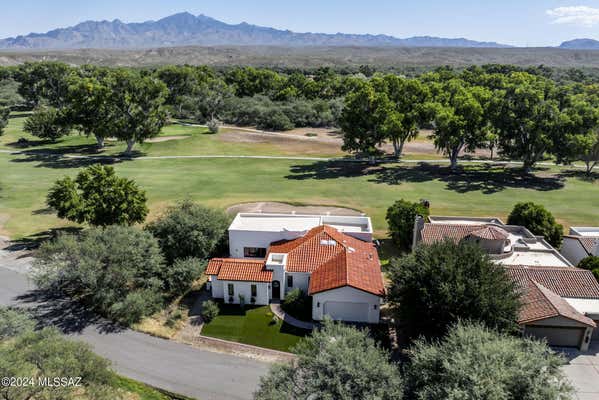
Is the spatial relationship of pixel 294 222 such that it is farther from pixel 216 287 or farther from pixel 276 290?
pixel 216 287

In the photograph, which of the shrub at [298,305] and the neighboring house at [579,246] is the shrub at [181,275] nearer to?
the shrub at [298,305]

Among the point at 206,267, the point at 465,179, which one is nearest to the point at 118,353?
the point at 206,267

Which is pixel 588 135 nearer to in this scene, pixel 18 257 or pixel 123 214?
pixel 123 214

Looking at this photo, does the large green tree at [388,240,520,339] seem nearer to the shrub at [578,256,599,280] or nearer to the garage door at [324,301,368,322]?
the garage door at [324,301,368,322]

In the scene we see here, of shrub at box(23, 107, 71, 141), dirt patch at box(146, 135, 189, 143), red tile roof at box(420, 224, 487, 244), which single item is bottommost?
red tile roof at box(420, 224, 487, 244)

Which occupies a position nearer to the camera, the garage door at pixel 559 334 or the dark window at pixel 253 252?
the garage door at pixel 559 334

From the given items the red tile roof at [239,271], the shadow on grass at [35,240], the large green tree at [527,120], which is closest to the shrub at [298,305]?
the red tile roof at [239,271]

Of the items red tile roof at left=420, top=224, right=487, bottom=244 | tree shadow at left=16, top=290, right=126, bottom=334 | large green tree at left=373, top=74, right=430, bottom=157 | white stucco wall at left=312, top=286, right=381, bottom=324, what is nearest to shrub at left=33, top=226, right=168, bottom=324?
tree shadow at left=16, top=290, right=126, bottom=334
